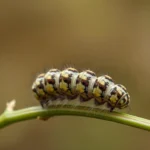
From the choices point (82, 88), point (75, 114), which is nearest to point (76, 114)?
point (75, 114)

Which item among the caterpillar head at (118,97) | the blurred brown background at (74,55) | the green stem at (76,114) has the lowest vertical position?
the green stem at (76,114)

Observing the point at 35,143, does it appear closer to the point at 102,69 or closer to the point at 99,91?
the point at 102,69

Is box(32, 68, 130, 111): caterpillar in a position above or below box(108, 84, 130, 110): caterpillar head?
above

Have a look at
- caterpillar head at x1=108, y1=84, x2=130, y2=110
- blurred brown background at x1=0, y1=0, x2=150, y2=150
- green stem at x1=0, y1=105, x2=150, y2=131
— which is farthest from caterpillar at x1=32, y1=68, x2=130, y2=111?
blurred brown background at x1=0, y1=0, x2=150, y2=150

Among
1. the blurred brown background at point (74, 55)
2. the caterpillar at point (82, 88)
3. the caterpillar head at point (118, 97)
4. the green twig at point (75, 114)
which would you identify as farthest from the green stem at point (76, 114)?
the blurred brown background at point (74, 55)

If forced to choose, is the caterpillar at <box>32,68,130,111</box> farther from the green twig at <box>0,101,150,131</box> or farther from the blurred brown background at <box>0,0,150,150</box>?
the blurred brown background at <box>0,0,150,150</box>

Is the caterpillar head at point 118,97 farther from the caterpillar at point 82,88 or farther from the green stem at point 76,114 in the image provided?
the green stem at point 76,114
